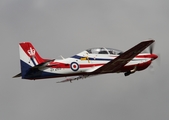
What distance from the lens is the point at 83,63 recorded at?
142 feet

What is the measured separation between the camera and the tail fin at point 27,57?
42000 mm

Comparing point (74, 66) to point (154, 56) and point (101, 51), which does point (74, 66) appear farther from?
point (154, 56)

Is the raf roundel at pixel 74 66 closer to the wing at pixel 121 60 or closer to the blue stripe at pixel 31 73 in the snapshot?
the wing at pixel 121 60

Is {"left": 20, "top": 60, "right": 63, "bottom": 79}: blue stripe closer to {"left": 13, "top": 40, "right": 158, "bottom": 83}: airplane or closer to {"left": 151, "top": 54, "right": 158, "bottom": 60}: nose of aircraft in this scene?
{"left": 13, "top": 40, "right": 158, "bottom": 83}: airplane

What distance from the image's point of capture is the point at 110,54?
44.0 meters

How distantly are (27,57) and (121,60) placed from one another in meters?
6.77

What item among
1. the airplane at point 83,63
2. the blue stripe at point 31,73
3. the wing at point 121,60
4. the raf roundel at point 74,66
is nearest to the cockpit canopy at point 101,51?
the airplane at point 83,63

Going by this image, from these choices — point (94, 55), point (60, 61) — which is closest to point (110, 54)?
point (94, 55)

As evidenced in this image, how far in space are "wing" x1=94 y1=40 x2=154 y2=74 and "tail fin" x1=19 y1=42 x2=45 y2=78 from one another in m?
4.47

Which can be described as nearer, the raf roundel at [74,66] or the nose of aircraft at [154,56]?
the raf roundel at [74,66]

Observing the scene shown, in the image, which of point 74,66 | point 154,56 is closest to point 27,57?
point 74,66

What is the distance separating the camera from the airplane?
4159 cm

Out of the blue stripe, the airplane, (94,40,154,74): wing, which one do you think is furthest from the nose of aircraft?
the blue stripe

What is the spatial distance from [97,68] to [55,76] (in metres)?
3.15
